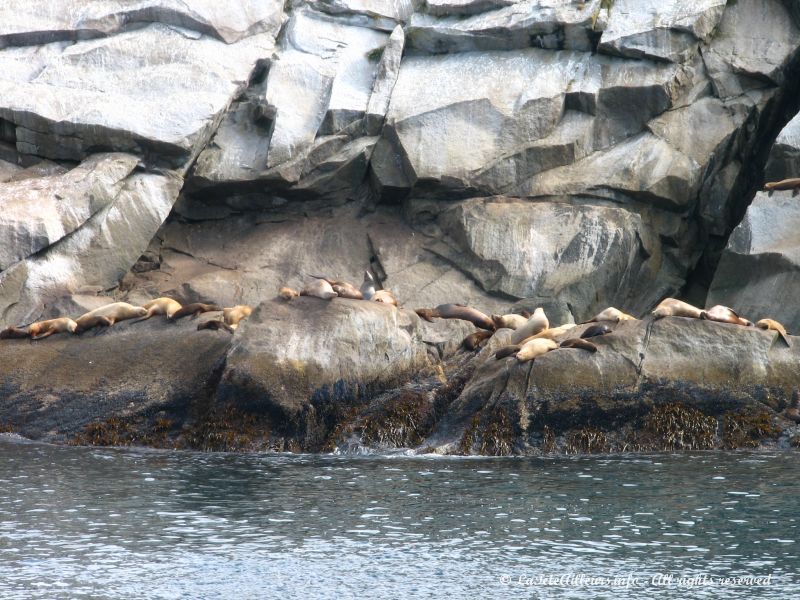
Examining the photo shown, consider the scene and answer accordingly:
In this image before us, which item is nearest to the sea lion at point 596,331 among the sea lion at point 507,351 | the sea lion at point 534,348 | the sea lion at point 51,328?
the sea lion at point 534,348

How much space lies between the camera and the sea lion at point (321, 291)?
558 inches

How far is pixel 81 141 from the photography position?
61.6 ft

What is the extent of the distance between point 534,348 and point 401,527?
411 centimetres

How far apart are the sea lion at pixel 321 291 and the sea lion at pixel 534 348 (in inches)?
99.5

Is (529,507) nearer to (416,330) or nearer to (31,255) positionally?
(416,330)

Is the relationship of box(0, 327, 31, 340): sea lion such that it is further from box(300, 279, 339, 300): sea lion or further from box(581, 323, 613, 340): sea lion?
box(581, 323, 613, 340): sea lion

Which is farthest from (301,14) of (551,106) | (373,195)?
(551,106)

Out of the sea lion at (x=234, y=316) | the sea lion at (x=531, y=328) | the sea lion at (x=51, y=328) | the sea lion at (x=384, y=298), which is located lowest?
the sea lion at (x=51, y=328)

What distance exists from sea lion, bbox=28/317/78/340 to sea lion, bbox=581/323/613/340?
21.4 feet

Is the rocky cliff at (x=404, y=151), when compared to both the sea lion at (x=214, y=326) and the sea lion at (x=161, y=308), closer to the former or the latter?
the sea lion at (x=161, y=308)

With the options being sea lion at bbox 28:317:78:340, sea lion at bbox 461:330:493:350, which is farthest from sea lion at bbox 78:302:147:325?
sea lion at bbox 461:330:493:350

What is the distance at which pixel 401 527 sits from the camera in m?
9.37

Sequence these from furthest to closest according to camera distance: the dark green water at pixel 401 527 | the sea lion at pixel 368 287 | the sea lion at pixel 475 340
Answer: the sea lion at pixel 368 287 < the sea lion at pixel 475 340 < the dark green water at pixel 401 527

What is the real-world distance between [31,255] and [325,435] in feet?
22.0
